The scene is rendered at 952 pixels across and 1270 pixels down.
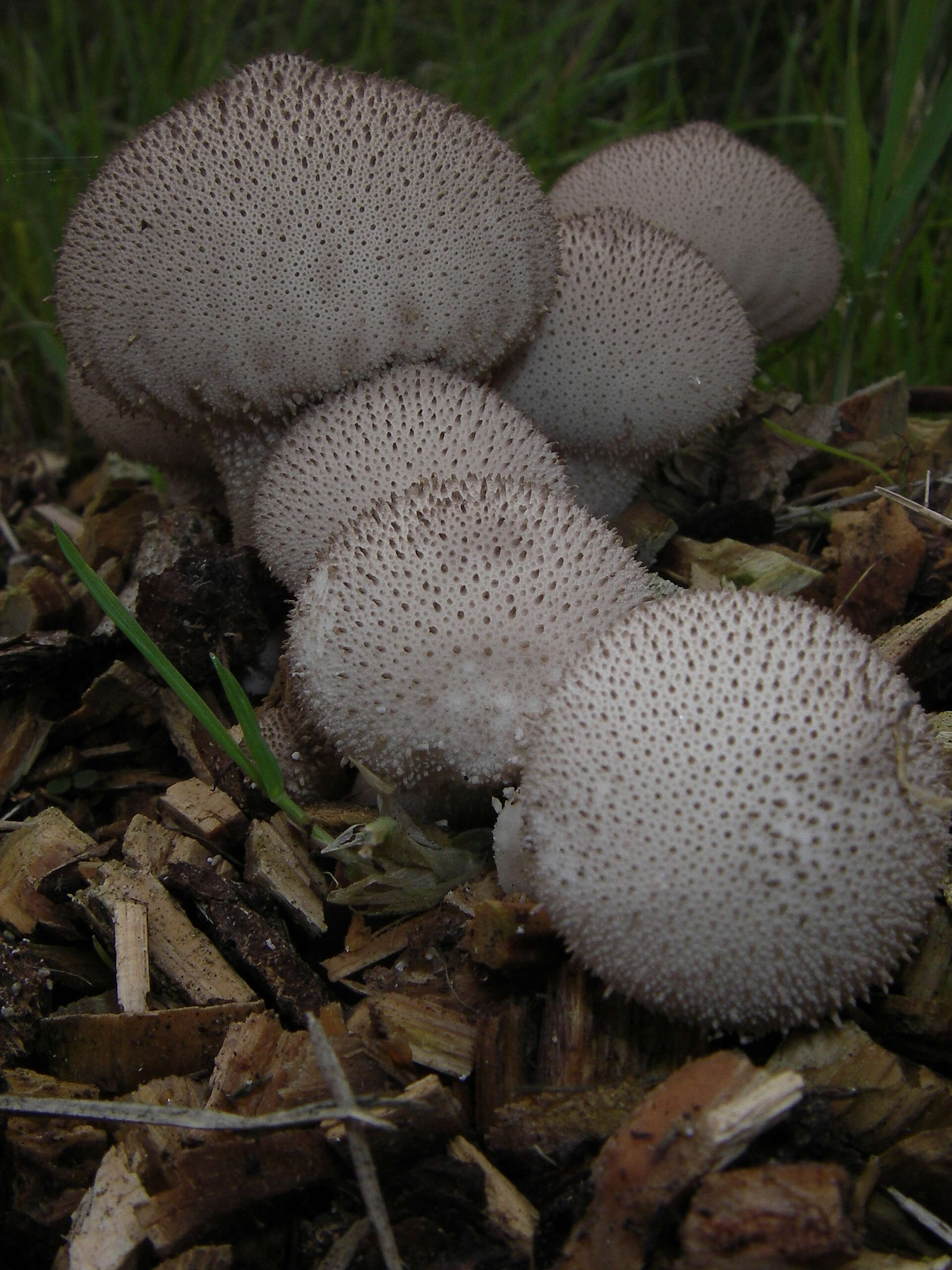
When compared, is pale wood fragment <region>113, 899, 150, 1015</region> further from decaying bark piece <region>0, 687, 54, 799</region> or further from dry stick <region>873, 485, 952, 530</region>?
dry stick <region>873, 485, 952, 530</region>

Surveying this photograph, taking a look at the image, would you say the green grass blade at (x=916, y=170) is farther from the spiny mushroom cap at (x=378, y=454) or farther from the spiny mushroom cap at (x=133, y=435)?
the spiny mushroom cap at (x=133, y=435)

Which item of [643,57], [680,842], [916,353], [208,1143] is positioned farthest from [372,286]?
[643,57]

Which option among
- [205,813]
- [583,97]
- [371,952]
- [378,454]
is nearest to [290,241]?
[378,454]

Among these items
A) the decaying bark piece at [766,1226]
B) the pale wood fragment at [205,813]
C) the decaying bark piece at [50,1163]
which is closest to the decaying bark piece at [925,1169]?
the decaying bark piece at [766,1226]

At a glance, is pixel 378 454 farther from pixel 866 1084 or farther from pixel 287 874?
pixel 866 1084

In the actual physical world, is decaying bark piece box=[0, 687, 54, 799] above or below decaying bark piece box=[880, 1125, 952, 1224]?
below

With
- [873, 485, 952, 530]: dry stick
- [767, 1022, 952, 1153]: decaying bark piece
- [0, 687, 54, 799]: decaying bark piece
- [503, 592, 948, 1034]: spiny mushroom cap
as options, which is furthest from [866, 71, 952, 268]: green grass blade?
[0, 687, 54, 799]: decaying bark piece
